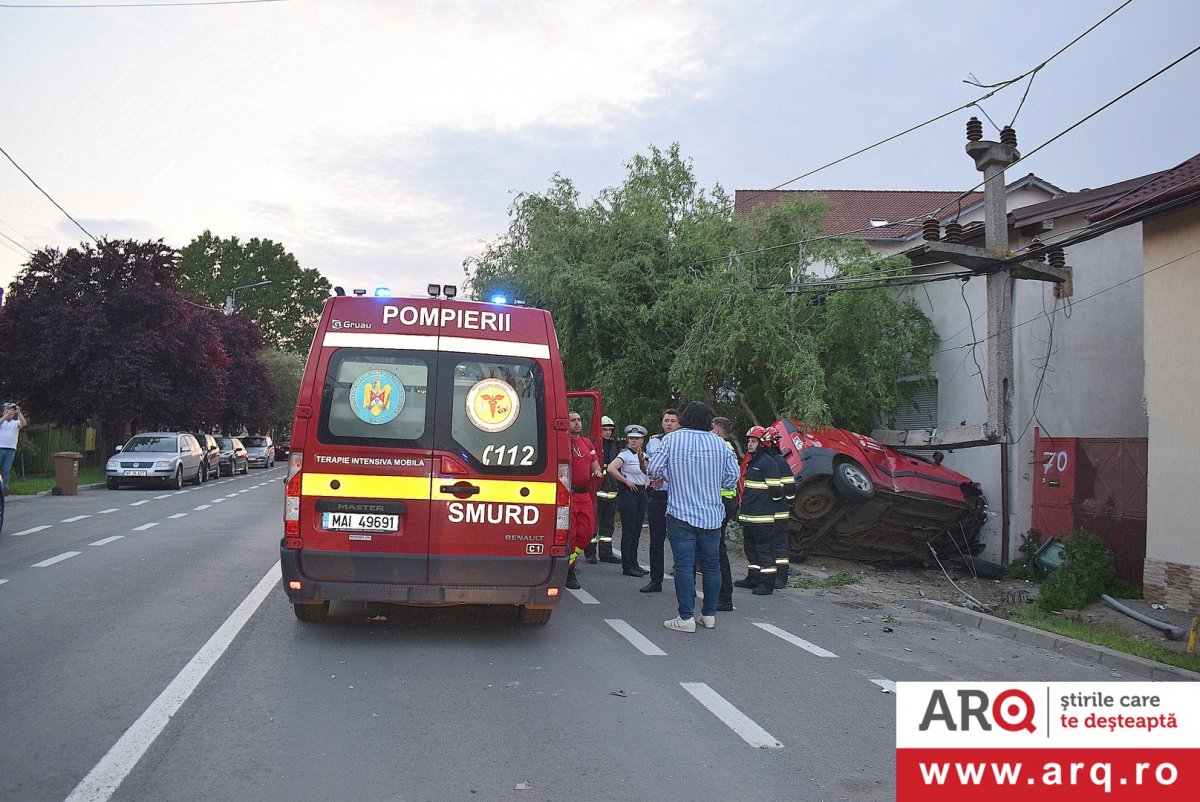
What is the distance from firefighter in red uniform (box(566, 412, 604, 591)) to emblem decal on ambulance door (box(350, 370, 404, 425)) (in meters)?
2.38

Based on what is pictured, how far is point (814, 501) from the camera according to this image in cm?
1298

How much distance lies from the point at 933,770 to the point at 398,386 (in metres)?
4.62

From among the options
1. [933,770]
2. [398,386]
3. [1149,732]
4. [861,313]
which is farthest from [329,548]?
[861,313]

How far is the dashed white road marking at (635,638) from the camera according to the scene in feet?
23.8

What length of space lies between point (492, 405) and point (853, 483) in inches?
276

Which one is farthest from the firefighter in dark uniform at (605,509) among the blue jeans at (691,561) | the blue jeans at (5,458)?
the blue jeans at (5,458)

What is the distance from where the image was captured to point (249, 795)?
4.09 meters

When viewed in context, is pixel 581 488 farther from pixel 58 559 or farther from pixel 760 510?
pixel 58 559

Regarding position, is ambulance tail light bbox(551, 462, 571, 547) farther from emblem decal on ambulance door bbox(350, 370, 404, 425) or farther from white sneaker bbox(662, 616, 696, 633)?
white sneaker bbox(662, 616, 696, 633)

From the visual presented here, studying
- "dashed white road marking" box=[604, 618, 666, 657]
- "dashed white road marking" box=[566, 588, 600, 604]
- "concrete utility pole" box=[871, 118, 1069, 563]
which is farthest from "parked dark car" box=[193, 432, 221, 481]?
"dashed white road marking" box=[604, 618, 666, 657]

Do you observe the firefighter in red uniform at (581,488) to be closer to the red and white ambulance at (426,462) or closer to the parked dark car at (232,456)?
the red and white ambulance at (426,462)

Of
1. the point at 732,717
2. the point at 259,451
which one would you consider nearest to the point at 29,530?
the point at 732,717

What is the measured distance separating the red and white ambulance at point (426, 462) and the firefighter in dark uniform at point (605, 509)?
477 centimetres

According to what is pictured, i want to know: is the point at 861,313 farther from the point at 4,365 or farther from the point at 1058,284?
the point at 4,365
